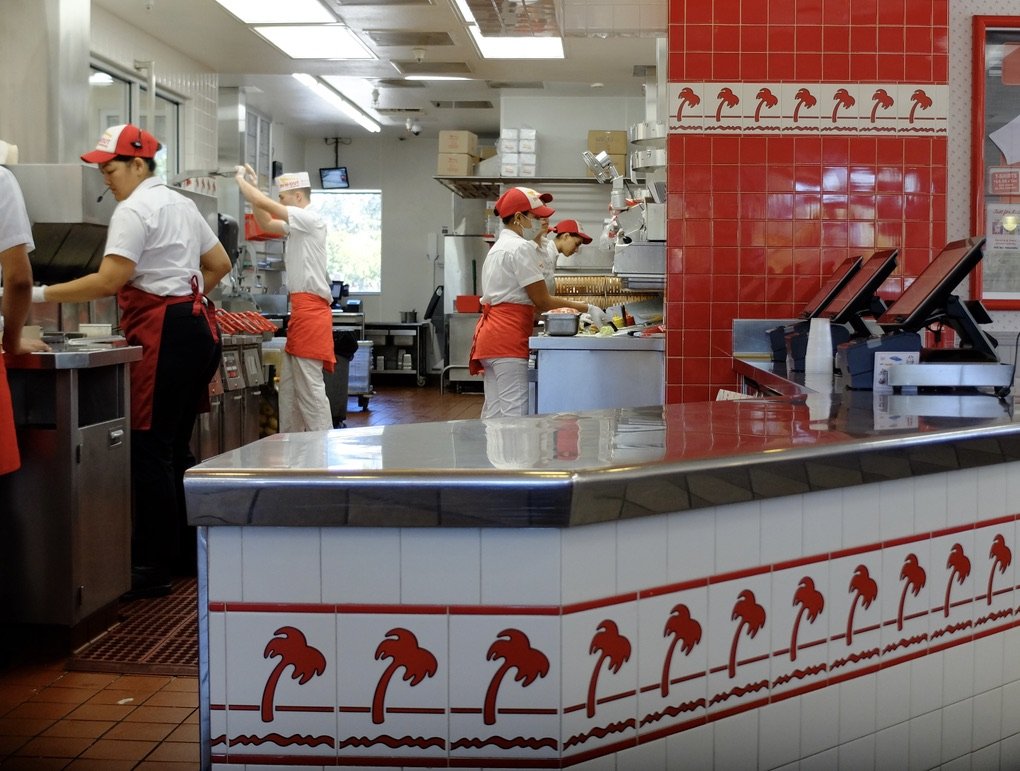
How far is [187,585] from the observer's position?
4656mm

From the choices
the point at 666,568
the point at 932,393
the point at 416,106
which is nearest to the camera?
the point at 666,568

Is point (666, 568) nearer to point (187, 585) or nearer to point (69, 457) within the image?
point (69, 457)

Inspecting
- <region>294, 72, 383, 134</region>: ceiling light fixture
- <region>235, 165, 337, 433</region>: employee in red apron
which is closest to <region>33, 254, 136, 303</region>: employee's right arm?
<region>235, 165, 337, 433</region>: employee in red apron

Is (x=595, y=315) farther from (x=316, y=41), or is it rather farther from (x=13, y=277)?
(x=316, y=41)

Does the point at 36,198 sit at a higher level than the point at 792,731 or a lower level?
higher

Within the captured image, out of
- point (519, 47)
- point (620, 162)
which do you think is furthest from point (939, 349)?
point (620, 162)

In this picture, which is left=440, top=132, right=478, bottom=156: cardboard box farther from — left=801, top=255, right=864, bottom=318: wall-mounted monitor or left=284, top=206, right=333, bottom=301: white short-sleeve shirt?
left=801, top=255, right=864, bottom=318: wall-mounted monitor

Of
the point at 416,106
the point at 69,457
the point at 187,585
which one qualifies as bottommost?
the point at 187,585

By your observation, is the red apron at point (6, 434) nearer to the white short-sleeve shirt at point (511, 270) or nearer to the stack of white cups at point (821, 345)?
the stack of white cups at point (821, 345)

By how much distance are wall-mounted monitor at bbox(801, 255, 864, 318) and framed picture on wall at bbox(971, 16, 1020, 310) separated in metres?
0.68

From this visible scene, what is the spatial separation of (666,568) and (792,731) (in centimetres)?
39

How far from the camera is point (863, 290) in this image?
149 inches

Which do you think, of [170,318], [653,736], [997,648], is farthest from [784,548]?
[170,318]

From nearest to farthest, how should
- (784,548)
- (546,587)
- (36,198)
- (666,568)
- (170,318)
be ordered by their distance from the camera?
1. (546,587)
2. (666,568)
3. (784,548)
4. (170,318)
5. (36,198)
